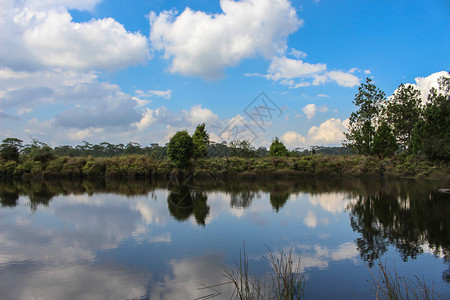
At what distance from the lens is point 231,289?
4926 millimetres

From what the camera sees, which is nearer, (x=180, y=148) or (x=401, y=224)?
(x=401, y=224)

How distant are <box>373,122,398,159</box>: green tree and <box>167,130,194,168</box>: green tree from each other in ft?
57.6

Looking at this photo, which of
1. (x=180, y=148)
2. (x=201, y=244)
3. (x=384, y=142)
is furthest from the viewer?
(x=384, y=142)

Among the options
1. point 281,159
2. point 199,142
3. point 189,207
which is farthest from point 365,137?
point 189,207

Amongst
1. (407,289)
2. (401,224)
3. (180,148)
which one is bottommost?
(407,289)

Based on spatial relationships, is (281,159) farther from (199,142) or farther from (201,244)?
(201,244)

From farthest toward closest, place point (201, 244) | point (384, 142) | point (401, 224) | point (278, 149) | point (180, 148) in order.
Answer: point (278, 149)
point (384, 142)
point (180, 148)
point (401, 224)
point (201, 244)

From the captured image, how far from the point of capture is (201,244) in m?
7.25

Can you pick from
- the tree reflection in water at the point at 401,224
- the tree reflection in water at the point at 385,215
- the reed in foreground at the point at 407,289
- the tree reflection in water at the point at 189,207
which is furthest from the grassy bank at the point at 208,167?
the reed in foreground at the point at 407,289

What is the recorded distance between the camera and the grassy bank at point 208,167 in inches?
1071

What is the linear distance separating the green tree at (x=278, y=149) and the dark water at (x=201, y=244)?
1882 centimetres

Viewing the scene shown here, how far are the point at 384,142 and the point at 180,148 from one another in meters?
19.2

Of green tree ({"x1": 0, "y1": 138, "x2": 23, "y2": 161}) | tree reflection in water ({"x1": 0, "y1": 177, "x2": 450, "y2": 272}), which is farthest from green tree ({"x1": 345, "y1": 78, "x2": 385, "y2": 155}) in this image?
green tree ({"x1": 0, "y1": 138, "x2": 23, "y2": 161})

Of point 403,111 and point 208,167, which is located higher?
point 403,111
